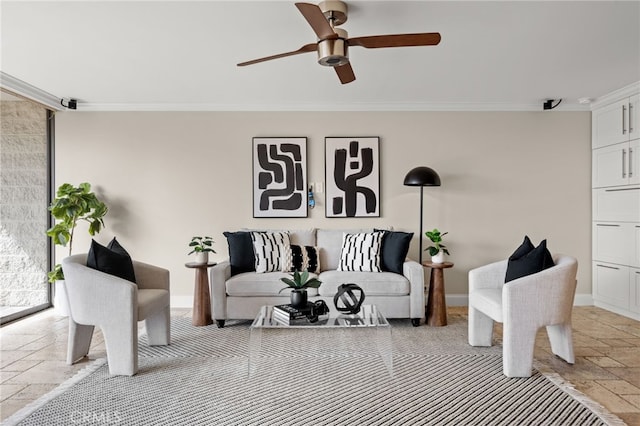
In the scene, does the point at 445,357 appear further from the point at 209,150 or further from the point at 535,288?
the point at 209,150

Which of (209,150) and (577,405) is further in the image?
(209,150)

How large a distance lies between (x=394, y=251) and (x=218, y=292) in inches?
69.7

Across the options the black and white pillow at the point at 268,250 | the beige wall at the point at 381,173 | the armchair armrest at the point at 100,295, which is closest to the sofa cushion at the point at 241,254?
the black and white pillow at the point at 268,250

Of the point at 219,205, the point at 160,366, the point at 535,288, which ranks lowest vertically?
the point at 160,366

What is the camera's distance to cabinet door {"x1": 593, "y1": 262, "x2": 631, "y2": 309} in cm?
446

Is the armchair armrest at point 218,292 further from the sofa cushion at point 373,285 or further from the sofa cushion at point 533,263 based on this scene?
the sofa cushion at point 533,263

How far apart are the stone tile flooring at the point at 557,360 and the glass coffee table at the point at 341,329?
1183 mm

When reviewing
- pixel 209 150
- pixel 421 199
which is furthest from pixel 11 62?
pixel 421 199

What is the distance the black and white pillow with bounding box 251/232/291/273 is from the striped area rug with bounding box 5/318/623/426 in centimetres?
88

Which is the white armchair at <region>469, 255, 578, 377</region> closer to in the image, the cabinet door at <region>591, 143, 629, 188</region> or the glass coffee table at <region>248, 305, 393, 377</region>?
the glass coffee table at <region>248, 305, 393, 377</region>

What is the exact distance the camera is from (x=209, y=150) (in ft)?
16.3

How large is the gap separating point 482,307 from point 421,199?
1.69 metres

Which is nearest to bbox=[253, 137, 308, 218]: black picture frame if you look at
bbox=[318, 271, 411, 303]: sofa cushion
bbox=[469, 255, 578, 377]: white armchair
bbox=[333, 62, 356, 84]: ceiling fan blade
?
bbox=[318, 271, 411, 303]: sofa cushion

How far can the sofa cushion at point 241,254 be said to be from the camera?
4238 mm
